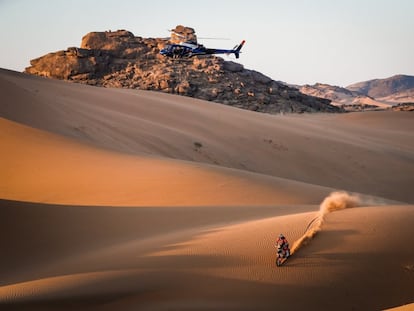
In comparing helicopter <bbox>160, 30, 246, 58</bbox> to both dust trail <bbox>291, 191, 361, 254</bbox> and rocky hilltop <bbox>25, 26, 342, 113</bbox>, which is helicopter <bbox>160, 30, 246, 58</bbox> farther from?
rocky hilltop <bbox>25, 26, 342, 113</bbox>

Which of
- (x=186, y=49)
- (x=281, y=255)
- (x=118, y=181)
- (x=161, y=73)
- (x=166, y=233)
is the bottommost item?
(x=166, y=233)

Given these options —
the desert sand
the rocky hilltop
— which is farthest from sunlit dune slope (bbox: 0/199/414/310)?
the rocky hilltop

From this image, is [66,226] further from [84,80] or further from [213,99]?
[84,80]

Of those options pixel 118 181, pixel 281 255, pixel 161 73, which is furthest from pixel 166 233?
pixel 161 73

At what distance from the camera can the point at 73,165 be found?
11.7 metres

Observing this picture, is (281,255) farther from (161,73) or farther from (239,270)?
(161,73)

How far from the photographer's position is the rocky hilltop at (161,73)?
45.7 meters

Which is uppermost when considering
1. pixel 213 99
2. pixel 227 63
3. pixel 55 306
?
pixel 227 63

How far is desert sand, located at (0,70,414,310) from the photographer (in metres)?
4.48

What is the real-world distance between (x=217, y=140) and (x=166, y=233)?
1421cm

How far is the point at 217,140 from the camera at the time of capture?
21.0 metres

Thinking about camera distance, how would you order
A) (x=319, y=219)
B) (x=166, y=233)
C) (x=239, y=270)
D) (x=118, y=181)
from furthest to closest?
(x=118, y=181) < (x=166, y=233) < (x=319, y=219) < (x=239, y=270)

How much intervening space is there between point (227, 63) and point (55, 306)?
45967 mm

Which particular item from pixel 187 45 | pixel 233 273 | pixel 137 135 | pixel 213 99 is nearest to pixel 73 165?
pixel 137 135
